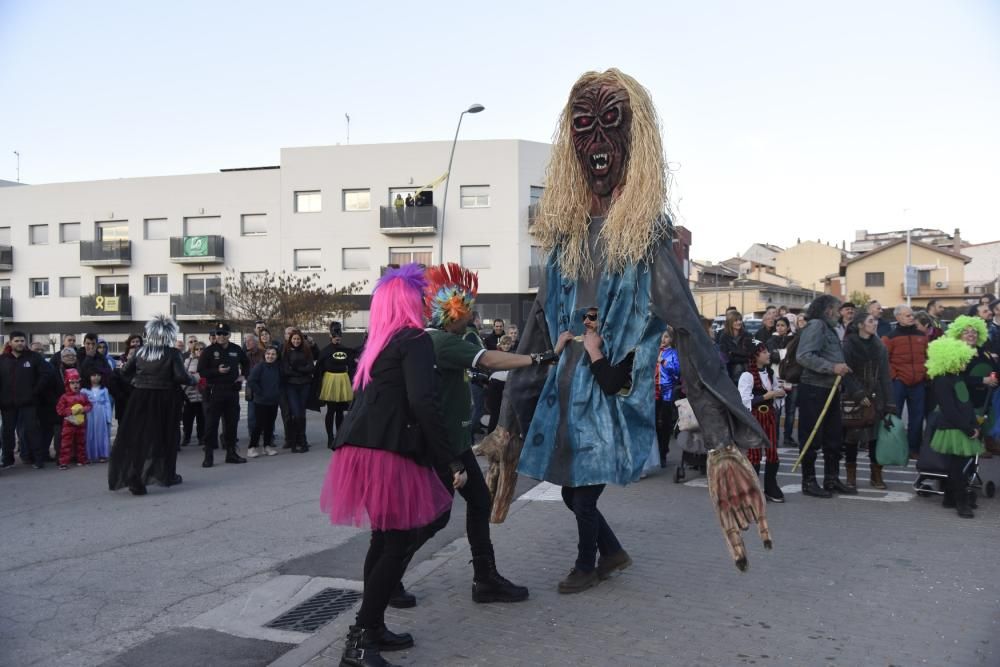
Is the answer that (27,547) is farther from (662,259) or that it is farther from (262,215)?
(262,215)

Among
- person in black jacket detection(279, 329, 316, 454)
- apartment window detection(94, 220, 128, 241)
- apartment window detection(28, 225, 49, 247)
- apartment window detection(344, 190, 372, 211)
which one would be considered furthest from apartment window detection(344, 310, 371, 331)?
person in black jacket detection(279, 329, 316, 454)

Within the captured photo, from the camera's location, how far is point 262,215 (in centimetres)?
4056

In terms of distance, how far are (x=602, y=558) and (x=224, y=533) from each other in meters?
3.33

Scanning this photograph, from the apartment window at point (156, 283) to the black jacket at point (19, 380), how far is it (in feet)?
113

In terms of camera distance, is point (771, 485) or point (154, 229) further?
point (154, 229)

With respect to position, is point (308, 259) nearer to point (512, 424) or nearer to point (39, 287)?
point (39, 287)

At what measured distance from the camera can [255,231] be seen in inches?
1602

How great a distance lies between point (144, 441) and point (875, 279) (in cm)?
6201

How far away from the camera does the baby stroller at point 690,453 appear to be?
25.7 feet

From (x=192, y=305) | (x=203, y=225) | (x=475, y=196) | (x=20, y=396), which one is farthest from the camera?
(x=192, y=305)

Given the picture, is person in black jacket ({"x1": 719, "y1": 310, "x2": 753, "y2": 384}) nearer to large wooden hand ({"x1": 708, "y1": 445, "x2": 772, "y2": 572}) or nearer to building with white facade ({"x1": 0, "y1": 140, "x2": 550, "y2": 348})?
large wooden hand ({"x1": 708, "y1": 445, "x2": 772, "y2": 572})

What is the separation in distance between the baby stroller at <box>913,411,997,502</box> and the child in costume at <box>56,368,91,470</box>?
32.2ft

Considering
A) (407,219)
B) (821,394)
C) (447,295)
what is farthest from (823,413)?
(407,219)

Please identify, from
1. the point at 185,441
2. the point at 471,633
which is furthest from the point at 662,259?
the point at 185,441
